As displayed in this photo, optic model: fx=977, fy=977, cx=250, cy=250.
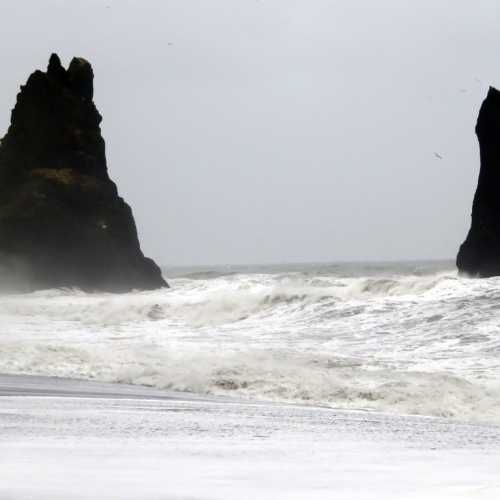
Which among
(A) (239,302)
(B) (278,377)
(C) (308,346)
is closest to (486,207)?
(A) (239,302)

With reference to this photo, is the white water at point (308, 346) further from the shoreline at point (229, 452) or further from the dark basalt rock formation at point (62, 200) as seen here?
the dark basalt rock formation at point (62, 200)

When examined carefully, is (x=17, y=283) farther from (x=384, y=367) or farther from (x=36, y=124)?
(x=384, y=367)

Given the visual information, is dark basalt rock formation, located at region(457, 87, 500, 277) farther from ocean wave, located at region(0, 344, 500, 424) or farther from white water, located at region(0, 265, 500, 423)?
ocean wave, located at region(0, 344, 500, 424)

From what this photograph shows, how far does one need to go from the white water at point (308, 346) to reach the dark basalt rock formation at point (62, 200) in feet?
75.1

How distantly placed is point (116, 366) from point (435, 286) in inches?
451

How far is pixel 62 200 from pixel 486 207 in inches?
996

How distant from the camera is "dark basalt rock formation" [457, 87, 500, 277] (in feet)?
139

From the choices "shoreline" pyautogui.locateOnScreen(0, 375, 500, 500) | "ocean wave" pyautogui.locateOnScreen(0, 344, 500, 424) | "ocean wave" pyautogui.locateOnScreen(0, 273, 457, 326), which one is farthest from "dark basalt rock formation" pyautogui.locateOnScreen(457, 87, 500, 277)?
"shoreline" pyautogui.locateOnScreen(0, 375, 500, 500)

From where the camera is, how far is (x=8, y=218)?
5538cm

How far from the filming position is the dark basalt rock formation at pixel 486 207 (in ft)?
139

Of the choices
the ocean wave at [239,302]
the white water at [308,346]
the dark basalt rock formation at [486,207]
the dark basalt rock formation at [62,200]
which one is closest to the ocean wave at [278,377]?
the white water at [308,346]

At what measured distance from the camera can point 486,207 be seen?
4375 cm

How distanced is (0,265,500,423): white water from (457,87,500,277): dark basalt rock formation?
1362 centimetres

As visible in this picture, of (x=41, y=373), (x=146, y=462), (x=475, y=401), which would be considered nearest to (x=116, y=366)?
(x=41, y=373)
